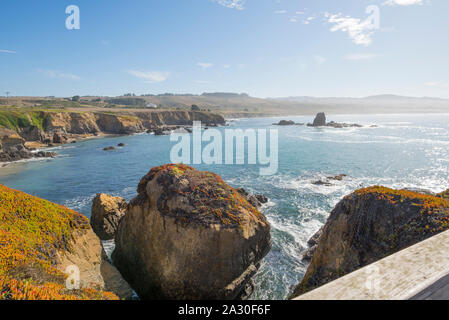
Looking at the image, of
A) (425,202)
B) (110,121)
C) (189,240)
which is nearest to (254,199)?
(189,240)

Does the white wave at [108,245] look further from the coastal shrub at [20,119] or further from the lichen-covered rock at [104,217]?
the coastal shrub at [20,119]

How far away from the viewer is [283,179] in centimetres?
3209

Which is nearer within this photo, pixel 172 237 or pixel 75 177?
pixel 172 237

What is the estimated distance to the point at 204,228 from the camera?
1079cm

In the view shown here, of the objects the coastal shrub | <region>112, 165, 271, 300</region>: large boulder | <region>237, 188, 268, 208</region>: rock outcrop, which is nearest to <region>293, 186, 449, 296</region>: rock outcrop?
<region>112, 165, 271, 300</region>: large boulder

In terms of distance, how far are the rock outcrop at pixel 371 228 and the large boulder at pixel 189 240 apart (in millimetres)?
3131

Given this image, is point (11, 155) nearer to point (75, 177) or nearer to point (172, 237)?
point (75, 177)

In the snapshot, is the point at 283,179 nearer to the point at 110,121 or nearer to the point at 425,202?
the point at 425,202

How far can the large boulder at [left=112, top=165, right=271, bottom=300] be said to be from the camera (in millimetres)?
10633

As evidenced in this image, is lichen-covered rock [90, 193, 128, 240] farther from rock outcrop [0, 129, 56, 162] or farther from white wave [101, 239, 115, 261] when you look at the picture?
rock outcrop [0, 129, 56, 162]

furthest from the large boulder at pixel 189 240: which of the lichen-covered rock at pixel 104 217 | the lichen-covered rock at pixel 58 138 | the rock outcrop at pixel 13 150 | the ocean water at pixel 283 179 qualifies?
the lichen-covered rock at pixel 58 138

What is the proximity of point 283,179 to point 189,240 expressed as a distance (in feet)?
77.4
